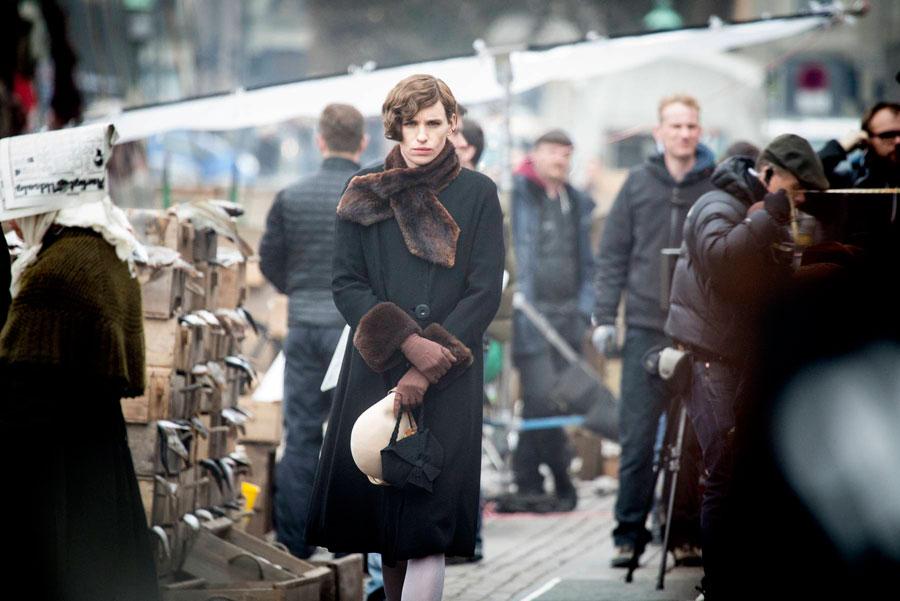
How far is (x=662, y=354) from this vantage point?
328 inches

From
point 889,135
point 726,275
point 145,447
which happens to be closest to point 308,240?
point 145,447

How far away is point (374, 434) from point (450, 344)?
421 millimetres

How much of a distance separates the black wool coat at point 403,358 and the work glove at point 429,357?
4 cm

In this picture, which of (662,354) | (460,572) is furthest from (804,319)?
(460,572)

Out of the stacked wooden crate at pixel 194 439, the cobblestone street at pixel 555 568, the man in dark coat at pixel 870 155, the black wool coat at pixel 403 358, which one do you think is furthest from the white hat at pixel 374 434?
the man in dark coat at pixel 870 155

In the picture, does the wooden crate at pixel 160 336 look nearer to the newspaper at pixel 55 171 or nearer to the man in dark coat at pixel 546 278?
the newspaper at pixel 55 171

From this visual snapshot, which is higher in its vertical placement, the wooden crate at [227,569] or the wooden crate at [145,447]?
the wooden crate at [145,447]

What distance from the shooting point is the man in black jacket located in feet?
29.9

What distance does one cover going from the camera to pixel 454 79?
38.5ft

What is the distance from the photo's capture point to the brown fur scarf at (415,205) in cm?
638

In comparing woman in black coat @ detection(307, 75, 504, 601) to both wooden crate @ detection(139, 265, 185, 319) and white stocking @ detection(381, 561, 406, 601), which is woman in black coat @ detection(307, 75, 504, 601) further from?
wooden crate @ detection(139, 265, 185, 319)

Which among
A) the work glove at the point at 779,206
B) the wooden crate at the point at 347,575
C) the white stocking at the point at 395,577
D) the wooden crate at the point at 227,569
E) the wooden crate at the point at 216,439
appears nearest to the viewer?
the white stocking at the point at 395,577

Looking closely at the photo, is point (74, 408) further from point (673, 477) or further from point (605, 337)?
point (605, 337)

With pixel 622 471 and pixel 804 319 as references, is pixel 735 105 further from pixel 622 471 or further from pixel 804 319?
pixel 804 319
